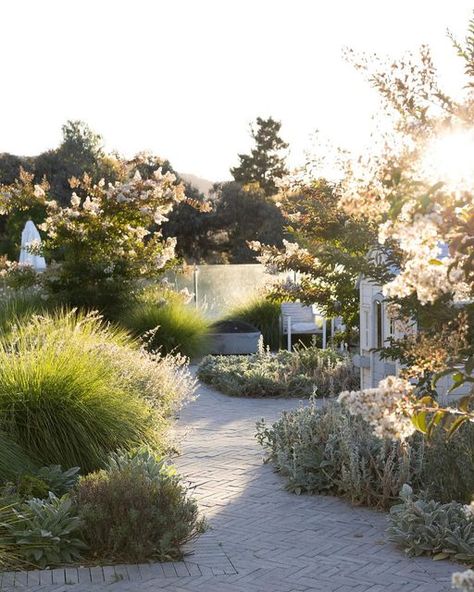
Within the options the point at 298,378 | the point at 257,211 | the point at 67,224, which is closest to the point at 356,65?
the point at 298,378

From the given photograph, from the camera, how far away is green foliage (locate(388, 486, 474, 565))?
4965 mm

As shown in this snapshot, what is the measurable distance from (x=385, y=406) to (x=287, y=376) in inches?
356

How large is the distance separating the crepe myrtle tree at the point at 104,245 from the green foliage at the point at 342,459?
26.5 ft

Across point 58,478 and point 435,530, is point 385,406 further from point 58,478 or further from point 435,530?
point 58,478

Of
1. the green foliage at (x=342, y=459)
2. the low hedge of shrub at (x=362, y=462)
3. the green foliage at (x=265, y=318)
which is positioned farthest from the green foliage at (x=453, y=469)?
the green foliage at (x=265, y=318)

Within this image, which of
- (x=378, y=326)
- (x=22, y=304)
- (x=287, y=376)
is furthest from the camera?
(x=22, y=304)

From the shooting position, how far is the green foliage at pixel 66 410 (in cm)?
640

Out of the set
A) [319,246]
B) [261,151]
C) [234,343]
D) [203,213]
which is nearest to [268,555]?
[319,246]

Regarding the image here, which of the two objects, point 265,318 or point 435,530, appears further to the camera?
point 265,318

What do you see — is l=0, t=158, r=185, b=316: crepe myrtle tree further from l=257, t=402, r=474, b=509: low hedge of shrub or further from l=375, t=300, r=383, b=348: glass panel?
l=257, t=402, r=474, b=509: low hedge of shrub

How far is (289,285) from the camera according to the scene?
12312 mm

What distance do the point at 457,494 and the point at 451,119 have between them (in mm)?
3755

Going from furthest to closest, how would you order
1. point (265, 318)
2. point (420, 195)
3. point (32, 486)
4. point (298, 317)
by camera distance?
point (265, 318)
point (298, 317)
point (32, 486)
point (420, 195)

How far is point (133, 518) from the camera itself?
4.97m
